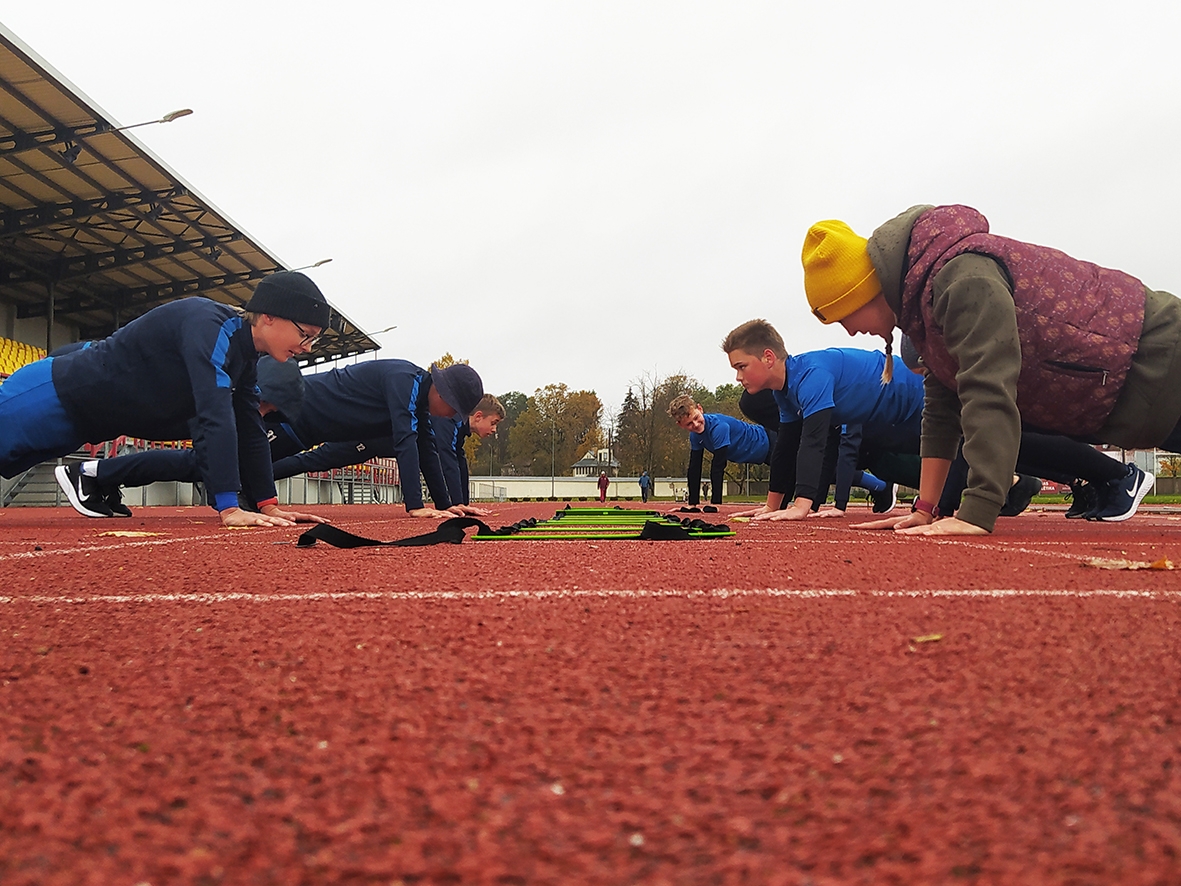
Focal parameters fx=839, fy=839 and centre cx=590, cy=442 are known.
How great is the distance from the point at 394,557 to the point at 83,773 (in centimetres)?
187

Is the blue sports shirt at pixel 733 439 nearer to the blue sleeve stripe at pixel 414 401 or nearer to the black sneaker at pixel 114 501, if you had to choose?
the blue sleeve stripe at pixel 414 401

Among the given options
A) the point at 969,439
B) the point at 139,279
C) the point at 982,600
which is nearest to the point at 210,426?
the point at 969,439

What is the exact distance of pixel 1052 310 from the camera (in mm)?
3115

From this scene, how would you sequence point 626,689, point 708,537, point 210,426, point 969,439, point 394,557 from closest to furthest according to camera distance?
point 626,689, point 394,557, point 969,439, point 708,537, point 210,426

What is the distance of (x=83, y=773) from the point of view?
2.26ft

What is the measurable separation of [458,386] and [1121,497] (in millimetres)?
4883

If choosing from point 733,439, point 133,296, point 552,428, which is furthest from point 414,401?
point 552,428

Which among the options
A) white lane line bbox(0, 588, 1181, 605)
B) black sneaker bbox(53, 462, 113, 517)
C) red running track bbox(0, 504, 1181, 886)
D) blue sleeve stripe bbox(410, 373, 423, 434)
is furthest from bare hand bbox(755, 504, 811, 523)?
black sneaker bbox(53, 462, 113, 517)

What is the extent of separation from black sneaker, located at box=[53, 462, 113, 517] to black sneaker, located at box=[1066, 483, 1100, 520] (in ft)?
23.7

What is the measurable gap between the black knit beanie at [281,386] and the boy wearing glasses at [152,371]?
1.92 m

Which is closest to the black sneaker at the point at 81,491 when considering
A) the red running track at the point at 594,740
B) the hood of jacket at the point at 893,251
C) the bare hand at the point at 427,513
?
the bare hand at the point at 427,513

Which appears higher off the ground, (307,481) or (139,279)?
(139,279)

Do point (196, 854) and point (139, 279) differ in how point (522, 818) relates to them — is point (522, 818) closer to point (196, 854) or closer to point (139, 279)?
point (196, 854)

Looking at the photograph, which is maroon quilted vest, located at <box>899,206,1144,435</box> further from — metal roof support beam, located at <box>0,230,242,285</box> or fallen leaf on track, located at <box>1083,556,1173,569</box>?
metal roof support beam, located at <box>0,230,242,285</box>
